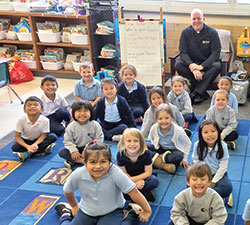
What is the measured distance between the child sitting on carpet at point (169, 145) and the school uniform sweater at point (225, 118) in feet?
1.77

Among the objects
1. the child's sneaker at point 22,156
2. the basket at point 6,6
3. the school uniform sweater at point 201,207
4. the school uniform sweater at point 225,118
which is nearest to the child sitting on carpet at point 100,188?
the school uniform sweater at point 201,207

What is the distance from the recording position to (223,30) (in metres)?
5.24

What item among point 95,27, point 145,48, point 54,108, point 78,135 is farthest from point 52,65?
point 78,135

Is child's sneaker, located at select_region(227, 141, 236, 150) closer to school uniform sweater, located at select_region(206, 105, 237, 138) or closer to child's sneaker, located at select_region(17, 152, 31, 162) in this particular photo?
school uniform sweater, located at select_region(206, 105, 237, 138)

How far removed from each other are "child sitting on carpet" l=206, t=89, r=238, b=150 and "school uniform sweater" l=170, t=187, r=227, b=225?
1370 millimetres

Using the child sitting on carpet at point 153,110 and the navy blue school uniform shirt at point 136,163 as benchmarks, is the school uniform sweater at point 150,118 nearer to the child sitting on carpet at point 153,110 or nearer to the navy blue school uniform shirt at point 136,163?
the child sitting on carpet at point 153,110

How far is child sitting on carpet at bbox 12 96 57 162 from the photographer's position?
11.7 feet

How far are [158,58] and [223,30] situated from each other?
1043 mm

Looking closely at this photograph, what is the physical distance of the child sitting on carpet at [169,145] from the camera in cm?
324

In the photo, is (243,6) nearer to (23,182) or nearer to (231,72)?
(231,72)

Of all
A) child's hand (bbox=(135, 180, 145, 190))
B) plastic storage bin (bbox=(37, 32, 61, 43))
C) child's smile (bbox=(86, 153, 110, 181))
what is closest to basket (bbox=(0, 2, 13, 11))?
plastic storage bin (bbox=(37, 32, 61, 43))

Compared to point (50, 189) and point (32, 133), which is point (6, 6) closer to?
point (32, 133)

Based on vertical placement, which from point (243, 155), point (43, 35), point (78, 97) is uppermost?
point (43, 35)

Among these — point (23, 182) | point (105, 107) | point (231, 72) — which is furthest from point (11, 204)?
point (231, 72)
